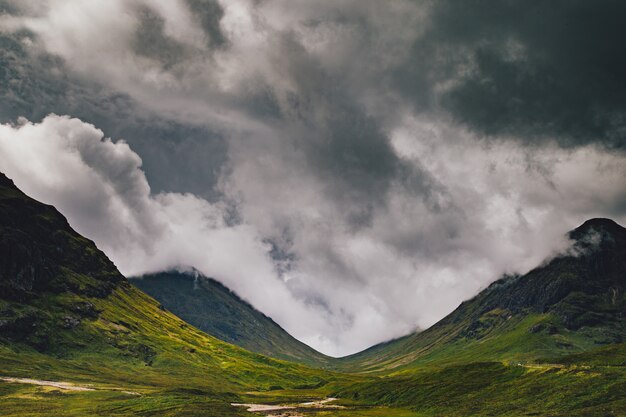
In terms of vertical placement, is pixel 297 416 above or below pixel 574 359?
below

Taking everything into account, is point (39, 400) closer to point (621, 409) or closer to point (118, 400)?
point (118, 400)

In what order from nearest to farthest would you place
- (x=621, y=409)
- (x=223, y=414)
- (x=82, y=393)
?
(x=621, y=409) → (x=223, y=414) → (x=82, y=393)

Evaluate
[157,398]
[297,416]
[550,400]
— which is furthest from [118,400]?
[550,400]

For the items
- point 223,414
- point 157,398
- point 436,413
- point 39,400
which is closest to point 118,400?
point 157,398

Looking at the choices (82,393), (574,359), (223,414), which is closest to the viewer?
(223,414)

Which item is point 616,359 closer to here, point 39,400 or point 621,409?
point 621,409

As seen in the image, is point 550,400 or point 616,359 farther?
point 616,359

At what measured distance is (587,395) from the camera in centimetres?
11938

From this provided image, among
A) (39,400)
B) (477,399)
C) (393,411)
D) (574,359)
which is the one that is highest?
(574,359)

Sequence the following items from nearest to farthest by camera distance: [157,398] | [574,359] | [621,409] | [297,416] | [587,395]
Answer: [621,409], [587,395], [297,416], [157,398], [574,359]

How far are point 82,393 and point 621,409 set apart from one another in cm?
18005

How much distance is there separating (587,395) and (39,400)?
176040 mm

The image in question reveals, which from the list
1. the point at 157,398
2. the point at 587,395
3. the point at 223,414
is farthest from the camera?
the point at 157,398

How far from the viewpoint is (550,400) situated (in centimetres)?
12419
